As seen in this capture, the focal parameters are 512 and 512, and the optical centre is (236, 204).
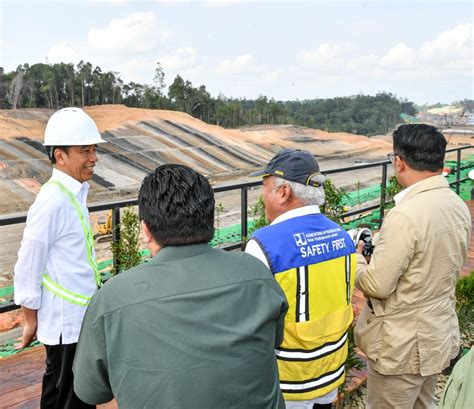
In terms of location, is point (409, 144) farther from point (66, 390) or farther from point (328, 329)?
point (66, 390)

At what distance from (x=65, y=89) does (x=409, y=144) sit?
44.8 metres

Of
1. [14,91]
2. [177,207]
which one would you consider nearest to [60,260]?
[177,207]

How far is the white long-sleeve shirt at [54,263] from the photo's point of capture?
199cm

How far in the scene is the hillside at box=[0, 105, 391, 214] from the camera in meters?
24.2

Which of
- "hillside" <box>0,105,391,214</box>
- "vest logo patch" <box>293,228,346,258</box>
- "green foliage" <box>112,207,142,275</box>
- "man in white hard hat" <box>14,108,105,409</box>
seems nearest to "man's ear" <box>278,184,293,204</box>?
"vest logo patch" <box>293,228,346,258</box>

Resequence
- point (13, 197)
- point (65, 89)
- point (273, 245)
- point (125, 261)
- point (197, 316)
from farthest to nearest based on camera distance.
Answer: point (65, 89) < point (13, 197) < point (125, 261) < point (273, 245) < point (197, 316)

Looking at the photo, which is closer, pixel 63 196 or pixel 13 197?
pixel 63 196

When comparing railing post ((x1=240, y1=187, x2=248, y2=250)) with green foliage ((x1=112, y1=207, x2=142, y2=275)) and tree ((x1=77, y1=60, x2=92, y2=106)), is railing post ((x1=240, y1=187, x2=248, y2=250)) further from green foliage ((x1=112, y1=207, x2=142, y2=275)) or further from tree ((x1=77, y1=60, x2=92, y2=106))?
tree ((x1=77, y1=60, x2=92, y2=106))

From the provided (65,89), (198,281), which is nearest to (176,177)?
(198,281)

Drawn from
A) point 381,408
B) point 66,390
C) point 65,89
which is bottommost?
point 381,408

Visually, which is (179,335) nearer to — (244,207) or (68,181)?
(68,181)

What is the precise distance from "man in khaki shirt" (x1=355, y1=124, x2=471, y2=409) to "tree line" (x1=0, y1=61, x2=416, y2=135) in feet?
140

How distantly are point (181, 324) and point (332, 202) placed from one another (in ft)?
8.44

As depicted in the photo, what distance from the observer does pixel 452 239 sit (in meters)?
2.07
